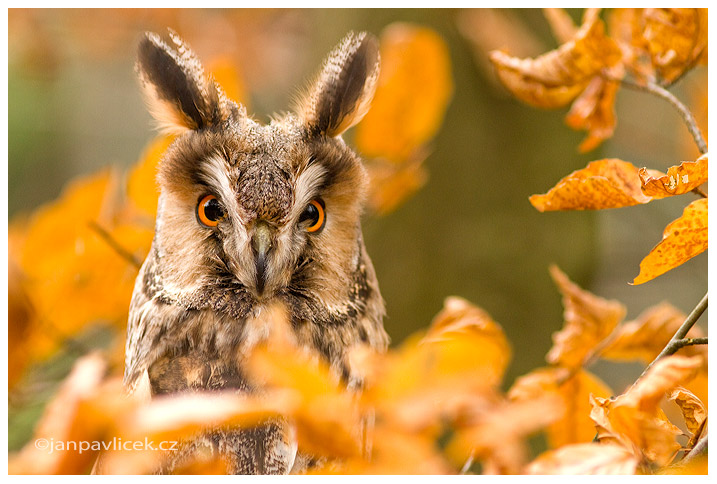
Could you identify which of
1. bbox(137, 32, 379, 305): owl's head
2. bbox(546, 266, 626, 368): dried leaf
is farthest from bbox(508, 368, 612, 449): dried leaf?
bbox(137, 32, 379, 305): owl's head

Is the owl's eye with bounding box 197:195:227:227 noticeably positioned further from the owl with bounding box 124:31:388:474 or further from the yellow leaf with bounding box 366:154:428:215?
A: the yellow leaf with bounding box 366:154:428:215

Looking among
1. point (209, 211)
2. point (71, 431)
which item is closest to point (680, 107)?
point (209, 211)

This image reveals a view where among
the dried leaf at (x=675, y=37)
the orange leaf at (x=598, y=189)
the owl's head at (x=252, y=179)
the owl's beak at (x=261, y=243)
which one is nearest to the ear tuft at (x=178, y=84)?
the owl's head at (x=252, y=179)

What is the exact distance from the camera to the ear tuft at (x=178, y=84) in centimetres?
65

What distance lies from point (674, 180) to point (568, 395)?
283mm

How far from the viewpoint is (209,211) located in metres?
0.67

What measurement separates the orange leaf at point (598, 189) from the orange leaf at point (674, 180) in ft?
0.09

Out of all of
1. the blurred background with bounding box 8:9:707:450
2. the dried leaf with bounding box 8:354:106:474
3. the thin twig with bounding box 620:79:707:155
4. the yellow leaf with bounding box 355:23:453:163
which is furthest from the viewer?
the blurred background with bounding box 8:9:707:450

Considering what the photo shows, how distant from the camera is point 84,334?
96cm

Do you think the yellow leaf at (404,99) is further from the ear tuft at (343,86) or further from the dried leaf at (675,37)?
the dried leaf at (675,37)

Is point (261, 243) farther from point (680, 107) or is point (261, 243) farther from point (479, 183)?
point (479, 183)

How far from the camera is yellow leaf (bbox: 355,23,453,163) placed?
→ 86 cm

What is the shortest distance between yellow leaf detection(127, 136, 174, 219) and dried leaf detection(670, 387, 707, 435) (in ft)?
1.92
